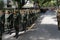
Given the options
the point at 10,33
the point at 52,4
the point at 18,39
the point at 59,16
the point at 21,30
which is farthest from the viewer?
the point at 52,4

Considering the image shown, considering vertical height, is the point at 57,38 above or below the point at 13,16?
below

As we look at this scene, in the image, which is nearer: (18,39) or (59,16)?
(18,39)

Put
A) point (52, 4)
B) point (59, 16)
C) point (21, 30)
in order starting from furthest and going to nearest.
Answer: point (52, 4)
point (59, 16)
point (21, 30)

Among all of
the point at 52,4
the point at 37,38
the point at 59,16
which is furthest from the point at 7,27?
the point at 52,4

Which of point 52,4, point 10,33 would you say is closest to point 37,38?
point 10,33

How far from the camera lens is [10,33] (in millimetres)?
9961

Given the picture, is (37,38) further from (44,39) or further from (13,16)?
(13,16)

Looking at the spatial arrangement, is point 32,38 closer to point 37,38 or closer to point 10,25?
point 37,38

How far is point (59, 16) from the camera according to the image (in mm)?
12055

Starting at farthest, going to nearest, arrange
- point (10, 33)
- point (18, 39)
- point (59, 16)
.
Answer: point (59, 16) → point (10, 33) → point (18, 39)

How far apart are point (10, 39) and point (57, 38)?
2169 millimetres

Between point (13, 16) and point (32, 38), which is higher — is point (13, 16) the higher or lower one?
the higher one

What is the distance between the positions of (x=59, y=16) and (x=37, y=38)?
3373 mm

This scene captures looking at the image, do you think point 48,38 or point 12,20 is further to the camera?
point 12,20
